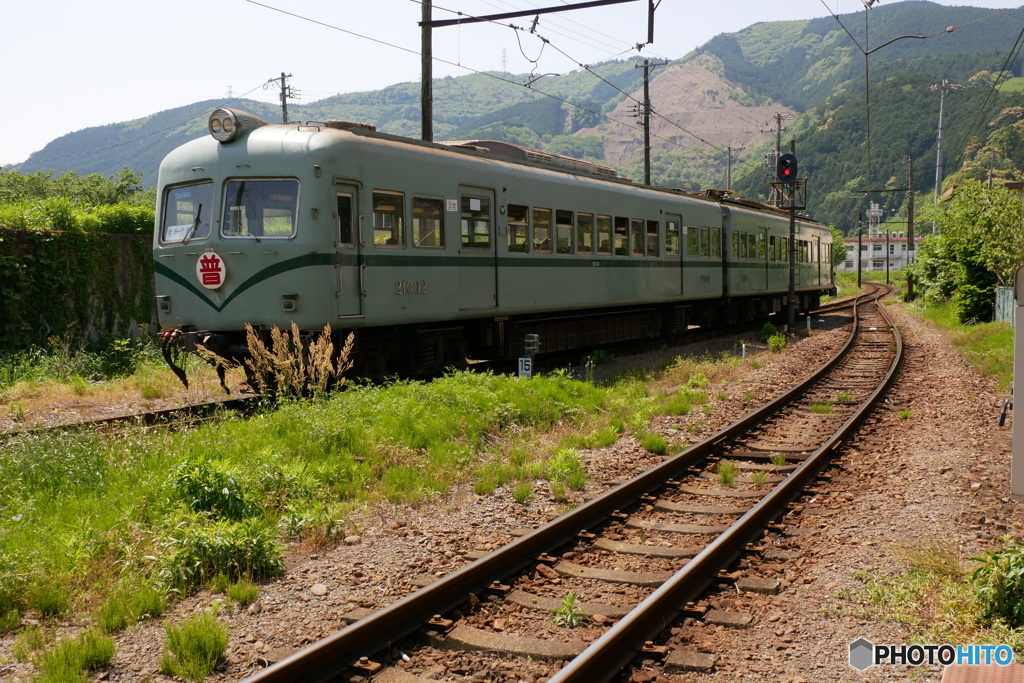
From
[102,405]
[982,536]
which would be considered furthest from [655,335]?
[982,536]

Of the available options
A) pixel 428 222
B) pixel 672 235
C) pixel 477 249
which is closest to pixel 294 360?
pixel 428 222

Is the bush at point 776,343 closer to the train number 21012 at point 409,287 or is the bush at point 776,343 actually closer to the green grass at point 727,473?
the train number 21012 at point 409,287

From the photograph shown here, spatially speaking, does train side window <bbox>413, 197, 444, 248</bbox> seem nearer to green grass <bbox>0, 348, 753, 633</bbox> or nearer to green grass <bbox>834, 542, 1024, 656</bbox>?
green grass <bbox>0, 348, 753, 633</bbox>

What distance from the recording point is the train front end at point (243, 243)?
9.62m

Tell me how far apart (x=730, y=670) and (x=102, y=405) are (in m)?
9.22

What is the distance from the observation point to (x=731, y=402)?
11.7 m

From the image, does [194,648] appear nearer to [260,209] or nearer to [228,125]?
[260,209]

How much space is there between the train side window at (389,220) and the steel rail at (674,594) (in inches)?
221

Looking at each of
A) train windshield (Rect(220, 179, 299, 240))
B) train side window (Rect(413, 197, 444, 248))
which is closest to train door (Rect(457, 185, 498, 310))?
train side window (Rect(413, 197, 444, 248))

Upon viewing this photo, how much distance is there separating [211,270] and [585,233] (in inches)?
282

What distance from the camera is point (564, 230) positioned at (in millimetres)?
14445

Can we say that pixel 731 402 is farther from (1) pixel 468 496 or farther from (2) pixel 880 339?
(2) pixel 880 339

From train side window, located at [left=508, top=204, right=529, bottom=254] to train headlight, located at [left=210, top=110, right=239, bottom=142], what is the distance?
444cm

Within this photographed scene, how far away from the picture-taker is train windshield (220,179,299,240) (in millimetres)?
9711
